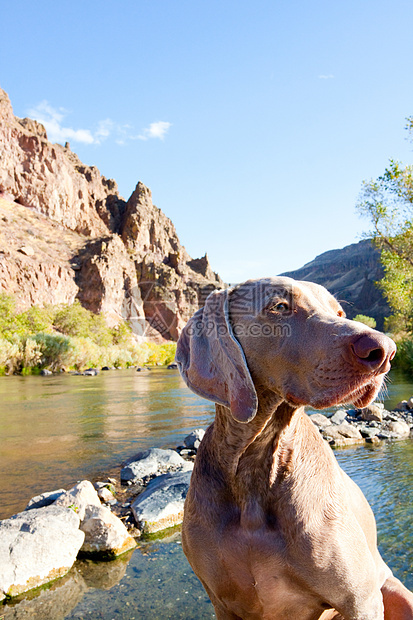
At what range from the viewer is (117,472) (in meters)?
6.75

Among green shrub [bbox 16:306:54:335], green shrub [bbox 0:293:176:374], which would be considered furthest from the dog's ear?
green shrub [bbox 16:306:54:335]

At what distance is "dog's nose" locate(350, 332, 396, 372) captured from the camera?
1520 mm

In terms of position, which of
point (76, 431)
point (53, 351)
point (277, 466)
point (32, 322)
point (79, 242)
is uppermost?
point (79, 242)

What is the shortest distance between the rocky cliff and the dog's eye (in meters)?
53.4

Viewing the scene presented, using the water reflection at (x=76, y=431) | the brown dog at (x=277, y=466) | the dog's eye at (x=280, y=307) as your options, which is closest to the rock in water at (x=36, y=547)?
the water reflection at (x=76, y=431)

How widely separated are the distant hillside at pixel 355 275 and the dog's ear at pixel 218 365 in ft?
291

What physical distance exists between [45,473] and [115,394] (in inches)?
448

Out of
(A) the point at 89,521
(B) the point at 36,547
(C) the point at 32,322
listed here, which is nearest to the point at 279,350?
(B) the point at 36,547

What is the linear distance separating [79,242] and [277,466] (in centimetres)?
8240

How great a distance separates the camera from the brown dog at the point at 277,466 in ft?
5.76

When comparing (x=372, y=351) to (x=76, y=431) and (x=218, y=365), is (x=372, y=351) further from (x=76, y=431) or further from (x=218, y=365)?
(x=76, y=431)

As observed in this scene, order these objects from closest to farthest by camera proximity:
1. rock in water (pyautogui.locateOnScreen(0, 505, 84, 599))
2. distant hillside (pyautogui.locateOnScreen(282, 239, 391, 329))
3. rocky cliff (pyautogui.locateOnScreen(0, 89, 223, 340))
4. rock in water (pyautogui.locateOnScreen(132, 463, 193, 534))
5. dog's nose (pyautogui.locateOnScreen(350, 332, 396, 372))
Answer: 1. dog's nose (pyautogui.locateOnScreen(350, 332, 396, 372))
2. rock in water (pyautogui.locateOnScreen(0, 505, 84, 599))
3. rock in water (pyautogui.locateOnScreen(132, 463, 193, 534))
4. rocky cliff (pyautogui.locateOnScreen(0, 89, 223, 340))
5. distant hillside (pyautogui.locateOnScreen(282, 239, 391, 329))

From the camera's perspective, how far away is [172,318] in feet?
291

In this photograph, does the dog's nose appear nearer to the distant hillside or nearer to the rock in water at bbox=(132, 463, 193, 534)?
the rock in water at bbox=(132, 463, 193, 534)
